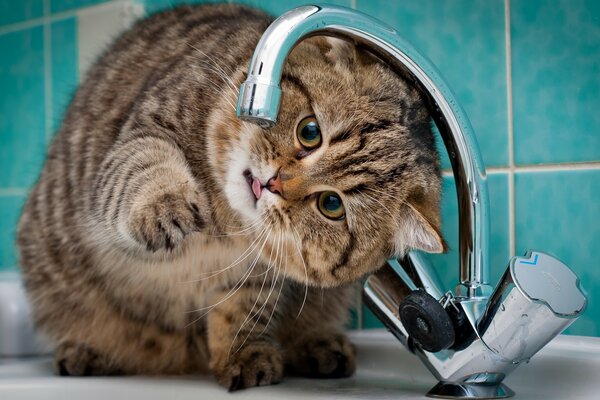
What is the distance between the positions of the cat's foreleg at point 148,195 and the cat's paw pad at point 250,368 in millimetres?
236

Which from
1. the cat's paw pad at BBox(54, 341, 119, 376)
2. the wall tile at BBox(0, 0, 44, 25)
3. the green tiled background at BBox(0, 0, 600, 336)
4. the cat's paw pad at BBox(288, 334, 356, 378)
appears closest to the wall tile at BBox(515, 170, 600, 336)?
the green tiled background at BBox(0, 0, 600, 336)

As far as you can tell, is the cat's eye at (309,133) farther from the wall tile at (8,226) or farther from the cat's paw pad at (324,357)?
the wall tile at (8,226)

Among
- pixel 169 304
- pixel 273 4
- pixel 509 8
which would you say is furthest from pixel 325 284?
pixel 273 4

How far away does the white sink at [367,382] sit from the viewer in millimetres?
1069

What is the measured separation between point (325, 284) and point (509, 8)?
52cm

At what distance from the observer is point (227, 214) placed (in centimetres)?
120

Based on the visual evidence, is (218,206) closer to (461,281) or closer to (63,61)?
(461,281)

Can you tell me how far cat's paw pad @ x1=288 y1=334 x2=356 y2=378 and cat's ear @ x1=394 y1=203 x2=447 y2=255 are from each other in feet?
0.76

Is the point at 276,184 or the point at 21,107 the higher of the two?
the point at 21,107

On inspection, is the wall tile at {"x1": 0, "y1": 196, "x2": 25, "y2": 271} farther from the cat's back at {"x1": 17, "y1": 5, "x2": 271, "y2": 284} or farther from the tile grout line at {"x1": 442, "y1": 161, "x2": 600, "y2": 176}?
the tile grout line at {"x1": 442, "y1": 161, "x2": 600, "y2": 176}

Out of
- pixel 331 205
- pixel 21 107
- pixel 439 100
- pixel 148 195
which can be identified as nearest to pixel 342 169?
pixel 331 205

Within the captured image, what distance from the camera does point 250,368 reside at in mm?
1160

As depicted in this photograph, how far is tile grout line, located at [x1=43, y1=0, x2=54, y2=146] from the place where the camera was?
1.91m

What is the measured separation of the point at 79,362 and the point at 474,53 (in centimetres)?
83
